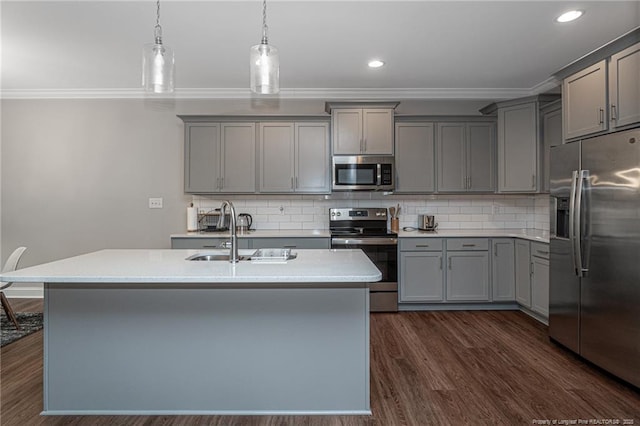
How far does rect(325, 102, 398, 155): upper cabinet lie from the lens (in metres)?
4.17

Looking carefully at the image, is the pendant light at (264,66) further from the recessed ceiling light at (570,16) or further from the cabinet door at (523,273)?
the cabinet door at (523,273)

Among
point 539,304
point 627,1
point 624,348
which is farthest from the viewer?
point 539,304

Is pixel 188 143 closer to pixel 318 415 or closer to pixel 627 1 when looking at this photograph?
pixel 318 415

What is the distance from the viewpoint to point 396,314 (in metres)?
3.99

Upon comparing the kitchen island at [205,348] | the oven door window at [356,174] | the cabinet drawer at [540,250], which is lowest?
the kitchen island at [205,348]

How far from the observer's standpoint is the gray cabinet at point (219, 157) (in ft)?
13.9

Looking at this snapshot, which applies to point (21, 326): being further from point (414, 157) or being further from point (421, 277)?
point (414, 157)

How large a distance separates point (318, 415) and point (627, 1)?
345 cm

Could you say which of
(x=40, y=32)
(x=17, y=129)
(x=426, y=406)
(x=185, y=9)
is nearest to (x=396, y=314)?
(x=426, y=406)

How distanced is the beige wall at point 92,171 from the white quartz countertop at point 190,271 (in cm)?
241

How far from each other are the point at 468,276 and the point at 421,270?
0.53 metres

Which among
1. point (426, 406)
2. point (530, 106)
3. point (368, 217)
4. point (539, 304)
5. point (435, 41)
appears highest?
point (435, 41)

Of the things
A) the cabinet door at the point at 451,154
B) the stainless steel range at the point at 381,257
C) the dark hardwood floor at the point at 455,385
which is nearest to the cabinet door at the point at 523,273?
the dark hardwood floor at the point at 455,385

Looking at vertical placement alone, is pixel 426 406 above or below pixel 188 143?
below
